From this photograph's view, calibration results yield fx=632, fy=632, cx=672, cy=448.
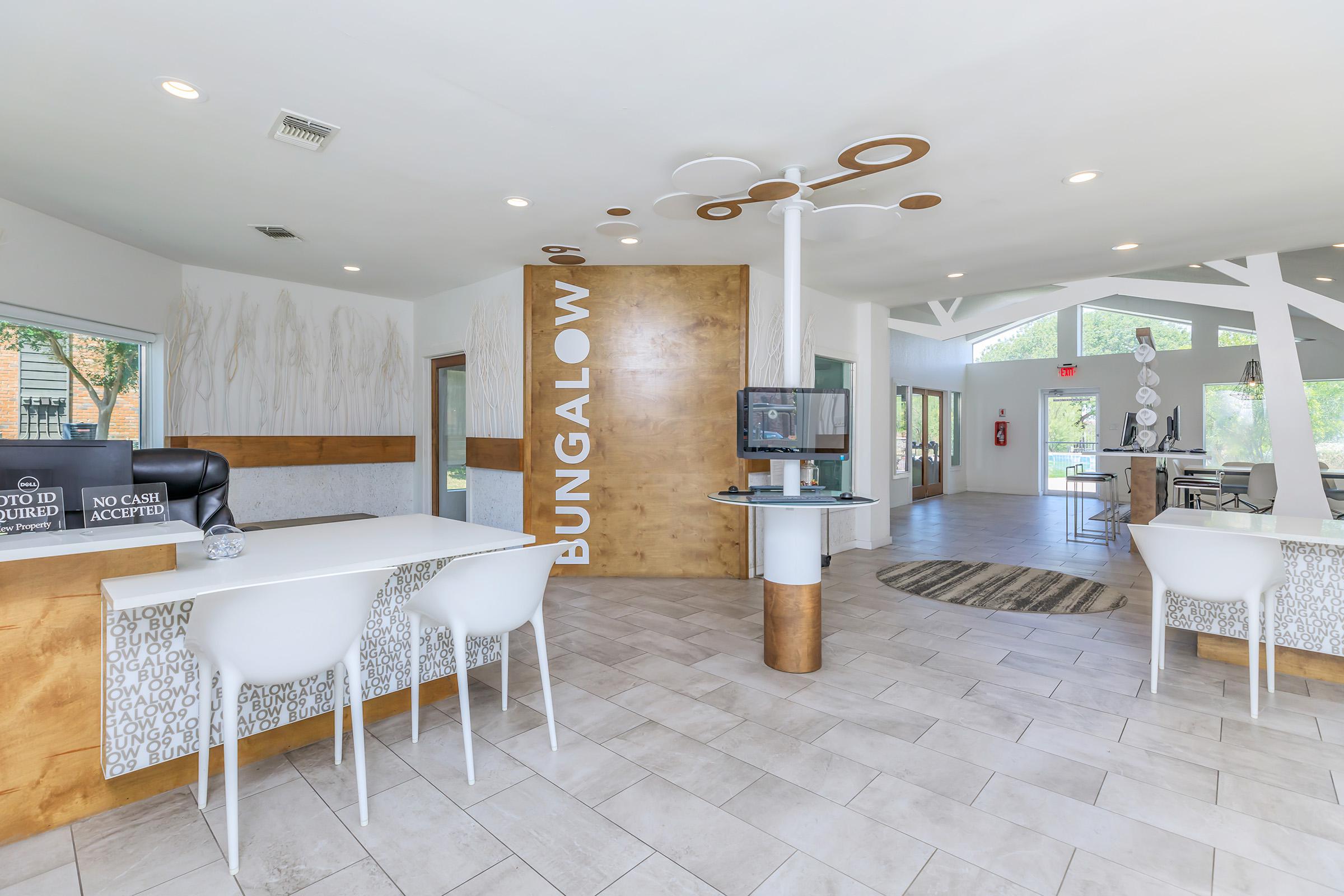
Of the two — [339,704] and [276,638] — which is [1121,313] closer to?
[339,704]

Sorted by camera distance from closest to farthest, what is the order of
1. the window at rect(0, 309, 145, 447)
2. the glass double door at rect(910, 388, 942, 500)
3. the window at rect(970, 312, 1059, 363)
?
the window at rect(0, 309, 145, 447), the glass double door at rect(910, 388, 942, 500), the window at rect(970, 312, 1059, 363)

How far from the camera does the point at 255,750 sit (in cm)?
246

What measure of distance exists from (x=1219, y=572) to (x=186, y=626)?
13.8 ft

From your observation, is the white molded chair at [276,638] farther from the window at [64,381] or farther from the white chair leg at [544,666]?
the window at [64,381]

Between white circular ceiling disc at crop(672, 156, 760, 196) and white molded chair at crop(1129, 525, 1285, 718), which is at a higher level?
white circular ceiling disc at crop(672, 156, 760, 196)

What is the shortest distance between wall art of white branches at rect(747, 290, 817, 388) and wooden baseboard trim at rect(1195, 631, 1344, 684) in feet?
10.3

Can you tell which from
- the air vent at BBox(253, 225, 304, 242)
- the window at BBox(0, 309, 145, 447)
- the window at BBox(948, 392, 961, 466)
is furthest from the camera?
the window at BBox(948, 392, 961, 466)

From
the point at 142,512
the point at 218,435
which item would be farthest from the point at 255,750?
the point at 218,435

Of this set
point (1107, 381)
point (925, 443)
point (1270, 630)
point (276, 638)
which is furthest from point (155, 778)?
point (1107, 381)

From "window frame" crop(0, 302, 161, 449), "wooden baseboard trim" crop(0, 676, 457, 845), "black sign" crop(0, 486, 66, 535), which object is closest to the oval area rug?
"wooden baseboard trim" crop(0, 676, 457, 845)

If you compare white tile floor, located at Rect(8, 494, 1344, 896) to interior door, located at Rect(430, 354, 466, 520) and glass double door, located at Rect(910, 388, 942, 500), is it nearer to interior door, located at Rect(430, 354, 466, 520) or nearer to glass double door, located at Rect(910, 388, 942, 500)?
interior door, located at Rect(430, 354, 466, 520)

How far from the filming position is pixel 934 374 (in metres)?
12.1

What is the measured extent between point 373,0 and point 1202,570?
13.4 ft

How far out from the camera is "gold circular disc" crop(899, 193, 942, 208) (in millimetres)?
3711
